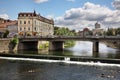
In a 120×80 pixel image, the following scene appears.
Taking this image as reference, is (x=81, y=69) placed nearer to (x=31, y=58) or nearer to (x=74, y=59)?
(x=74, y=59)

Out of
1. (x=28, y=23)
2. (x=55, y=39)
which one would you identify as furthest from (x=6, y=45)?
(x=28, y=23)

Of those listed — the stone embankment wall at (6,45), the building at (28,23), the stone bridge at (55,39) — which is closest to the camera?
the stone bridge at (55,39)

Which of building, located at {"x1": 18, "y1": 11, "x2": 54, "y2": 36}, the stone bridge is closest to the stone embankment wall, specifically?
the stone bridge

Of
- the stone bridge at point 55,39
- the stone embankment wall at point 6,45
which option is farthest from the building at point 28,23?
the stone embankment wall at point 6,45

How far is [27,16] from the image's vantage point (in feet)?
353

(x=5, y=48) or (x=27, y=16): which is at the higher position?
(x=27, y=16)

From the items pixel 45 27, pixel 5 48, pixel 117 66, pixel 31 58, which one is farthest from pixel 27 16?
pixel 117 66

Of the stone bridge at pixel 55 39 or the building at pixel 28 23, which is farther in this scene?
the building at pixel 28 23

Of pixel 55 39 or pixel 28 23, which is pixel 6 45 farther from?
pixel 28 23

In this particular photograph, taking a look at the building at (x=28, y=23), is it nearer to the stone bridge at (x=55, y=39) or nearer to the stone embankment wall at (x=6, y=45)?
the stone bridge at (x=55, y=39)

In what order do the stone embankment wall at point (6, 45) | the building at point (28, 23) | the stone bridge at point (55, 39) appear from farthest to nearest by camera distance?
the building at point (28, 23) → the stone embankment wall at point (6, 45) → the stone bridge at point (55, 39)

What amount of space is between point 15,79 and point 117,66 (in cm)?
1968

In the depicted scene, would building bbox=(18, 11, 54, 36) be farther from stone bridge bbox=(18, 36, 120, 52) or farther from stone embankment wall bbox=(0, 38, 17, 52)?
stone embankment wall bbox=(0, 38, 17, 52)

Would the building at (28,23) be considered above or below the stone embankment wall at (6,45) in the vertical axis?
above
